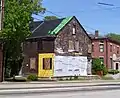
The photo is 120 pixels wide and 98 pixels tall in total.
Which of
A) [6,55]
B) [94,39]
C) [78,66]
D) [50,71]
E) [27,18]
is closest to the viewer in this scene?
[27,18]

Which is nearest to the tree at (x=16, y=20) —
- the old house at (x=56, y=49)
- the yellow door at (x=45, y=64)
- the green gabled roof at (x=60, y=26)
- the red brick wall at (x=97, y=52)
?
the yellow door at (x=45, y=64)

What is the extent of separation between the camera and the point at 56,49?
59.7 m

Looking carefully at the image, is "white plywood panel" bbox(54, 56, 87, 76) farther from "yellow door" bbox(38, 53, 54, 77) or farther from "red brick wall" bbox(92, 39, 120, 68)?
"red brick wall" bbox(92, 39, 120, 68)

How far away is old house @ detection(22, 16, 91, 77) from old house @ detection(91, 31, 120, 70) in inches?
443

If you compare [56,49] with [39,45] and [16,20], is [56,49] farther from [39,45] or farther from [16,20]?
[16,20]

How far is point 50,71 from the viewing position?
59125mm

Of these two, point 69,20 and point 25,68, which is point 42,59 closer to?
point 25,68

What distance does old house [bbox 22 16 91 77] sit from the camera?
2339 inches

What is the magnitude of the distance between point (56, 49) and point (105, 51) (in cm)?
1919

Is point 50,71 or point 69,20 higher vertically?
point 69,20

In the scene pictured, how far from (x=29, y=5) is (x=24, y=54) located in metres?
16.7

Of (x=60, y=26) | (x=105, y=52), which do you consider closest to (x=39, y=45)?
(x=60, y=26)

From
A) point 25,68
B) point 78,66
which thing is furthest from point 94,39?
point 25,68

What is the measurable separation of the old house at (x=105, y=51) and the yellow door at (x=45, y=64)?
58.8ft
